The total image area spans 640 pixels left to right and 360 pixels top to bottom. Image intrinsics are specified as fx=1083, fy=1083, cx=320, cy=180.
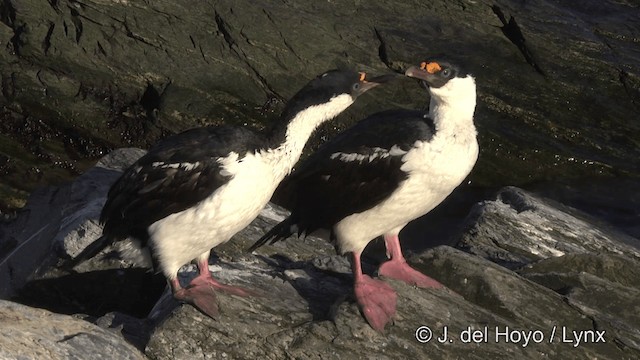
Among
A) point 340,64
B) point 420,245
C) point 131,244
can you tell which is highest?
point 131,244

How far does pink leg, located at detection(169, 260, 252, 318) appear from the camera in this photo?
6.22 metres

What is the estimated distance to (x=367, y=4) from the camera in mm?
14945

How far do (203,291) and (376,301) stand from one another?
1.02 metres

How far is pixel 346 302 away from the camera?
6.61 m

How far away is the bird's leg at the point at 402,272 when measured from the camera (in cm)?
694

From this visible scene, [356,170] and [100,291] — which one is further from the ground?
[356,170]

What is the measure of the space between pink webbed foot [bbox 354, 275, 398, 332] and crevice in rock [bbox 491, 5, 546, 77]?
899 cm

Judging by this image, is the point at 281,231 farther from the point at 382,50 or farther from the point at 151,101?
the point at 382,50

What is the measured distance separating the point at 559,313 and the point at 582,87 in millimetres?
8641

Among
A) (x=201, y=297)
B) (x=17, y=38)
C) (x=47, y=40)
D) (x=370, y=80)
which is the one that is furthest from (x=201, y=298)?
(x=17, y=38)

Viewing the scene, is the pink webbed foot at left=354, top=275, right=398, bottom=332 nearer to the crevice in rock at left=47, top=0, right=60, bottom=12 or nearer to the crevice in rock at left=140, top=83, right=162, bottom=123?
the crevice in rock at left=140, top=83, right=162, bottom=123

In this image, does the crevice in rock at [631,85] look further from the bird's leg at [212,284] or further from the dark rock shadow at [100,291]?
the bird's leg at [212,284]

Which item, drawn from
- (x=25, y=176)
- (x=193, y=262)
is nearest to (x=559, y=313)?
(x=193, y=262)

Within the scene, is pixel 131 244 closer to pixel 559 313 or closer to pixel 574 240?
pixel 559 313
